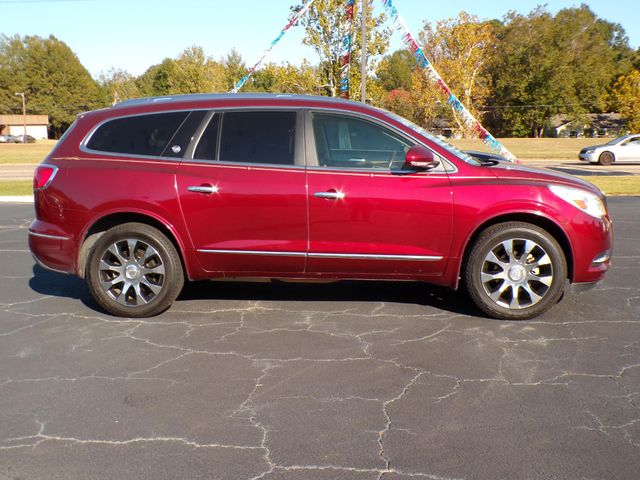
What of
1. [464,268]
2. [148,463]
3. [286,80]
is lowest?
[148,463]

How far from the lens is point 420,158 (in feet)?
16.2

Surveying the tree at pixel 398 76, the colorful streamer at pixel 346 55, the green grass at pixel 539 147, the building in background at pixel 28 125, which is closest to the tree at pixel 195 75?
the green grass at pixel 539 147

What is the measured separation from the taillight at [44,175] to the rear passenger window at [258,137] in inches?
58.3

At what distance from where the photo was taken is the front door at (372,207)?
5.02 m

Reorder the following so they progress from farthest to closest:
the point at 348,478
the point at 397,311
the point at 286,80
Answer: the point at 286,80 < the point at 397,311 < the point at 348,478

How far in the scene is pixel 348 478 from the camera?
9.37 ft

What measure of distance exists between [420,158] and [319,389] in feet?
6.89

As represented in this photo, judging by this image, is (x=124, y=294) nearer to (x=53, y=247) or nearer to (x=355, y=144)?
(x=53, y=247)

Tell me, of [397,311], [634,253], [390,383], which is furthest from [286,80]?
[390,383]

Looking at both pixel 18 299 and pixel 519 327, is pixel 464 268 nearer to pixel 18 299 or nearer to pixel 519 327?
pixel 519 327

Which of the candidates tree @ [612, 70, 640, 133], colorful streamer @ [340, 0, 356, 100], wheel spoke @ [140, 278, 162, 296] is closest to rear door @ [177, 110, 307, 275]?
wheel spoke @ [140, 278, 162, 296]

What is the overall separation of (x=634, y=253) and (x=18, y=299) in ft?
23.9

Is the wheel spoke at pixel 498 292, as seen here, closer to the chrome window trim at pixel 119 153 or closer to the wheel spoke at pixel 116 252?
the chrome window trim at pixel 119 153

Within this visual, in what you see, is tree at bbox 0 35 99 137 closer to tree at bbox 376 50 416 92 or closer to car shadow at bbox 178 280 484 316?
tree at bbox 376 50 416 92
